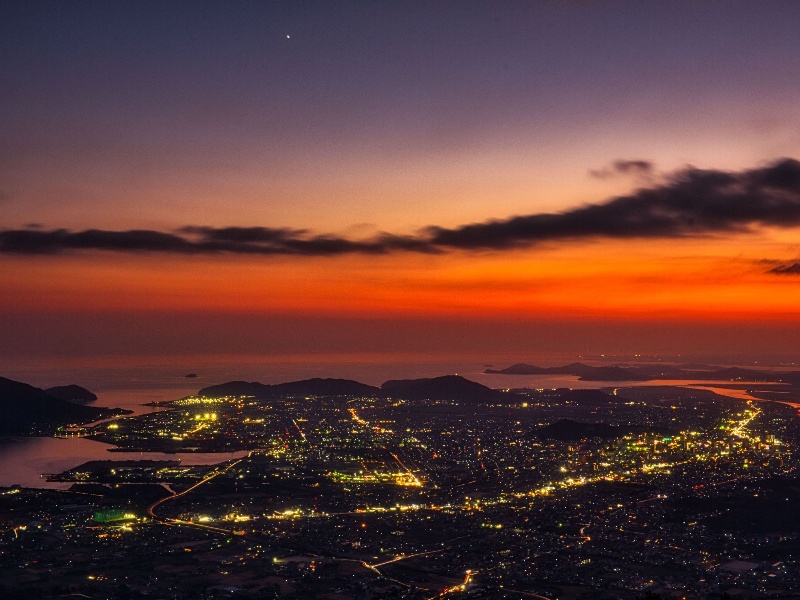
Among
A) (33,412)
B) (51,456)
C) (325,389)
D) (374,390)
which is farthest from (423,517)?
(374,390)

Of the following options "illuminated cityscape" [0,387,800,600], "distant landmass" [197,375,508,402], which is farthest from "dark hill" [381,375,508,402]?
"illuminated cityscape" [0,387,800,600]

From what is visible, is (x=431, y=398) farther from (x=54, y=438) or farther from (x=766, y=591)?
(x=766, y=591)

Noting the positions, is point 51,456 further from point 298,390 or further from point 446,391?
point 446,391

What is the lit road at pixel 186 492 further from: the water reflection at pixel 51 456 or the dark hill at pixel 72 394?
the dark hill at pixel 72 394

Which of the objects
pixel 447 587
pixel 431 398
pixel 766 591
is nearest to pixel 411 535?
A: pixel 447 587

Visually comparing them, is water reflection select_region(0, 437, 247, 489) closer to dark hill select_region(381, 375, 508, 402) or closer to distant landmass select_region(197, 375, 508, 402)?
distant landmass select_region(197, 375, 508, 402)

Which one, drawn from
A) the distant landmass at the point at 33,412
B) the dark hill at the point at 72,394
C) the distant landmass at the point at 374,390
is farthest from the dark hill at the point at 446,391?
the distant landmass at the point at 33,412
